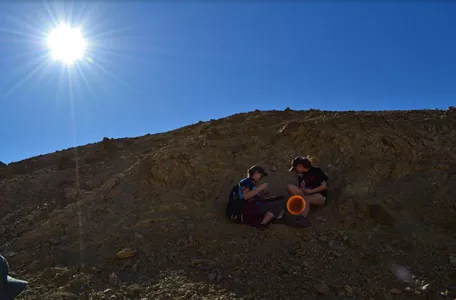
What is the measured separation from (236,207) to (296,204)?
0.94m

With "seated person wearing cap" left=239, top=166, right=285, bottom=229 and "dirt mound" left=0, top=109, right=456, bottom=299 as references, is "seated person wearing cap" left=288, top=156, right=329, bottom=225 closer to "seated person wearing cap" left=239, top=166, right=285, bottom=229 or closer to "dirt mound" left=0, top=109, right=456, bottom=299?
"dirt mound" left=0, top=109, right=456, bottom=299

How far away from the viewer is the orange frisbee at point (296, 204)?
17.9 feet

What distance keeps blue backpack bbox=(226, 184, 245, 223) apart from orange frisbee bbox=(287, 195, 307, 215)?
30.8 inches

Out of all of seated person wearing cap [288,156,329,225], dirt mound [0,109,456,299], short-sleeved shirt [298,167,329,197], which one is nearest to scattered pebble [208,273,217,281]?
dirt mound [0,109,456,299]

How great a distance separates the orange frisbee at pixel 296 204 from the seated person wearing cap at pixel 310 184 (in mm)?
62

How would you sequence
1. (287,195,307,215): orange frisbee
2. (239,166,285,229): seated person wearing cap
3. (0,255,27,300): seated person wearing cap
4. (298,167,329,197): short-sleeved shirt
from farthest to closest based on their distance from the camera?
(298,167,329,197): short-sleeved shirt, (287,195,307,215): orange frisbee, (239,166,285,229): seated person wearing cap, (0,255,27,300): seated person wearing cap

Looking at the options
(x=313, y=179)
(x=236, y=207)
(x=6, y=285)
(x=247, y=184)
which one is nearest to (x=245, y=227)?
(x=236, y=207)

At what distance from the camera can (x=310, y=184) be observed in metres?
5.79

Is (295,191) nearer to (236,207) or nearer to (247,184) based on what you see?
(247,184)

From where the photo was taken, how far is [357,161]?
644 centimetres

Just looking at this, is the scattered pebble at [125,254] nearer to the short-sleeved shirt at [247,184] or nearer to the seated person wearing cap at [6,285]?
the short-sleeved shirt at [247,184]

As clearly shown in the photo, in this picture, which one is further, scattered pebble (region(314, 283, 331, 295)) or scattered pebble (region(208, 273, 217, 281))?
scattered pebble (region(208, 273, 217, 281))

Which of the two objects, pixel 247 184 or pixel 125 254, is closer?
pixel 125 254

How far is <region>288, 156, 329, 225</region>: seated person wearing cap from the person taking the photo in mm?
5594
